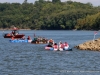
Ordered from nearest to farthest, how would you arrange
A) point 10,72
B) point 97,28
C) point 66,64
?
point 10,72 → point 66,64 → point 97,28

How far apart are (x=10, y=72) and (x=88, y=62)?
32.9 ft

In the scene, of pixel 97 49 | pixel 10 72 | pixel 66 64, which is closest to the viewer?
pixel 10 72

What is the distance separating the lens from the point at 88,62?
42.8 meters

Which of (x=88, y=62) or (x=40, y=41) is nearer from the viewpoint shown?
(x=88, y=62)

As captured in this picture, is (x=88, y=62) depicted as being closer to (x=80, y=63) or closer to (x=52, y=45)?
(x=80, y=63)

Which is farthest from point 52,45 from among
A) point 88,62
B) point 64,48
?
point 88,62

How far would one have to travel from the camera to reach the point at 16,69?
36844 millimetres

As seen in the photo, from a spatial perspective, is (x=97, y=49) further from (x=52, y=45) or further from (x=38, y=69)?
(x=38, y=69)

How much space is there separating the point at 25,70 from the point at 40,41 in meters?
42.4

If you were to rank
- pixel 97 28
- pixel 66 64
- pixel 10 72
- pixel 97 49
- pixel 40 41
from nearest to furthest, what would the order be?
1. pixel 10 72
2. pixel 66 64
3. pixel 97 49
4. pixel 40 41
5. pixel 97 28

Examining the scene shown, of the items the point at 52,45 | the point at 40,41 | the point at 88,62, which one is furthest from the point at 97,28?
the point at 88,62

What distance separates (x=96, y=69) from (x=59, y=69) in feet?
9.43

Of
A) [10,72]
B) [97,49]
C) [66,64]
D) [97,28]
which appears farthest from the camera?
[97,28]

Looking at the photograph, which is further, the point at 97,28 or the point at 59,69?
the point at 97,28
